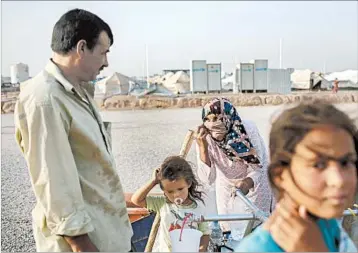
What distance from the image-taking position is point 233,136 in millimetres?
2949

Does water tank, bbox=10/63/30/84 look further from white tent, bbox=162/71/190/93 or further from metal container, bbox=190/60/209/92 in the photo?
white tent, bbox=162/71/190/93

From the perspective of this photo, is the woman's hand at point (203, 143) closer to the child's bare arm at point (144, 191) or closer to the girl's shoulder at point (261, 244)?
the child's bare arm at point (144, 191)

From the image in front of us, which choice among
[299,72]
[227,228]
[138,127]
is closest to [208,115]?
[227,228]

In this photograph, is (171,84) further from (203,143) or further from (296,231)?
(296,231)

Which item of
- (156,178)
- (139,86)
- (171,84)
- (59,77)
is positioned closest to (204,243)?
(156,178)

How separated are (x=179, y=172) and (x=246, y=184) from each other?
0.56 metres

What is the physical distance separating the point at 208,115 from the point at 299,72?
118ft

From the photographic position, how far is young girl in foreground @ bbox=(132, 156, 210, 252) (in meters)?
2.51

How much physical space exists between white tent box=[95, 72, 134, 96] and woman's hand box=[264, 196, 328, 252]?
2906 cm

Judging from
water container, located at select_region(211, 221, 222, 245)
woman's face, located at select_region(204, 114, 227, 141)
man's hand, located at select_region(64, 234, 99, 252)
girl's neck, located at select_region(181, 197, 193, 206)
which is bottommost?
water container, located at select_region(211, 221, 222, 245)

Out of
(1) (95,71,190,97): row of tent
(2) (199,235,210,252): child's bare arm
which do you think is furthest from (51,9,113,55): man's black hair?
(1) (95,71,190,97): row of tent

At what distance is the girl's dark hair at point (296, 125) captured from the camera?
3.63 feet

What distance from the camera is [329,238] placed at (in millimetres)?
1147

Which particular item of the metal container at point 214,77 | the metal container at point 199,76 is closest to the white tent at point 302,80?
the metal container at point 214,77
